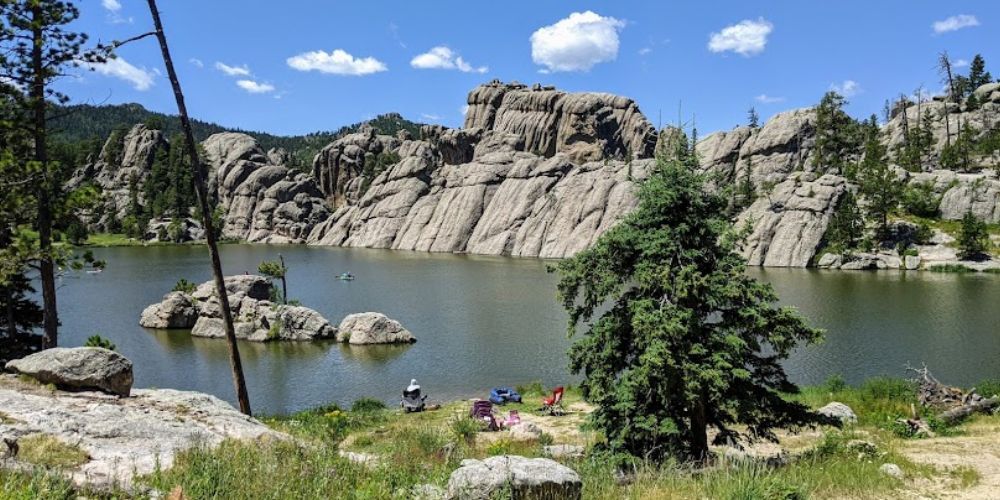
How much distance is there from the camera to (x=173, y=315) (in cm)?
4922

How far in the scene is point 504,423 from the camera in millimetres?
23297

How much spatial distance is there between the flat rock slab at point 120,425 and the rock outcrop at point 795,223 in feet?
294

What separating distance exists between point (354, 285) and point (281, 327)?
99.4ft

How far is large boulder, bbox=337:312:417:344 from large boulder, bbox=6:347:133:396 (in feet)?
98.3

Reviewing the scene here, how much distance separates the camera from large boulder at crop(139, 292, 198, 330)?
4916cm

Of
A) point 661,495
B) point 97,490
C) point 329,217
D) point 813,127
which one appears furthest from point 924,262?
point 329,217

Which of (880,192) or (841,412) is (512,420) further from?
(880,192)

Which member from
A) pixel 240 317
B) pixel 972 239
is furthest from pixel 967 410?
pixel 972 239

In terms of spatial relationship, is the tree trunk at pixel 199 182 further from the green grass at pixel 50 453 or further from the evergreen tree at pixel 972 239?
the evergreen tree at pixel 972 239

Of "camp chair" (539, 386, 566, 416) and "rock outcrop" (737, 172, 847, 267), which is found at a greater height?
"rock outcrop" (737, 172, 847, 267)

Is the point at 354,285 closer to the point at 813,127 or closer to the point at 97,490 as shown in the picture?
the point at 97,490

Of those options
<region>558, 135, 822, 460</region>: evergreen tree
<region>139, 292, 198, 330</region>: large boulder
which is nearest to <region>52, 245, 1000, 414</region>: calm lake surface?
<region>139, 292, 198, 330</region>: large boulder

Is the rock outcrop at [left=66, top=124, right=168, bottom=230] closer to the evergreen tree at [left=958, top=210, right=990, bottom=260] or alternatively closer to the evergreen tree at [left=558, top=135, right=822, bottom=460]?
the evergreen tree at [left=958, top=210, right=990, bottom=260]

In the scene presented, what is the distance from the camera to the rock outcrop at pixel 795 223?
307ft
